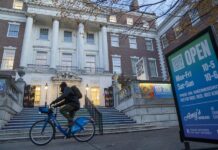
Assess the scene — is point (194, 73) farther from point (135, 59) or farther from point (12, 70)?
point (135, 59)

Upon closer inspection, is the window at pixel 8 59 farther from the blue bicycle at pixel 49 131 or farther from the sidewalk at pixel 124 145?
the blue bicycle at pixel 49 131

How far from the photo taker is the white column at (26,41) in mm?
21314

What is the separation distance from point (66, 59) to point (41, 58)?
3.22m

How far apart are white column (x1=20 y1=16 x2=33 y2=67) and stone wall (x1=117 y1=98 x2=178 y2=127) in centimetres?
1492

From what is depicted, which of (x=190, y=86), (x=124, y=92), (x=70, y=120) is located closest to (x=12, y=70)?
(x=124, y=92)

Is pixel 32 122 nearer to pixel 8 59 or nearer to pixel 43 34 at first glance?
pixel 8 59

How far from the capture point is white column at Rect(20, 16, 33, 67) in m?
21.3

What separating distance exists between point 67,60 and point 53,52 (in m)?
2.48

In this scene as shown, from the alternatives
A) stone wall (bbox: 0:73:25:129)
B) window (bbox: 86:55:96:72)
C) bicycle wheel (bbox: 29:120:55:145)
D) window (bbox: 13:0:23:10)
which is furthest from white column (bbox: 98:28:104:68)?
bicycle wheel (bbox: 29:120:55:145)

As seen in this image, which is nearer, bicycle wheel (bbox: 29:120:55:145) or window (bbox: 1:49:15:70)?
bicycle wheel (bbox: 29:120:55:145)

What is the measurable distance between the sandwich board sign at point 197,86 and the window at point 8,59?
22765 millimetres

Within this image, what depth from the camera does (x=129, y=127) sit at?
10156 mm

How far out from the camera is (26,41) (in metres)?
22.3

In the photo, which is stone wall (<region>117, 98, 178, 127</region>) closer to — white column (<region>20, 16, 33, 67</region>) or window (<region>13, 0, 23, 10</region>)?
white column (<region>20, 16, 33, 67</region>)
